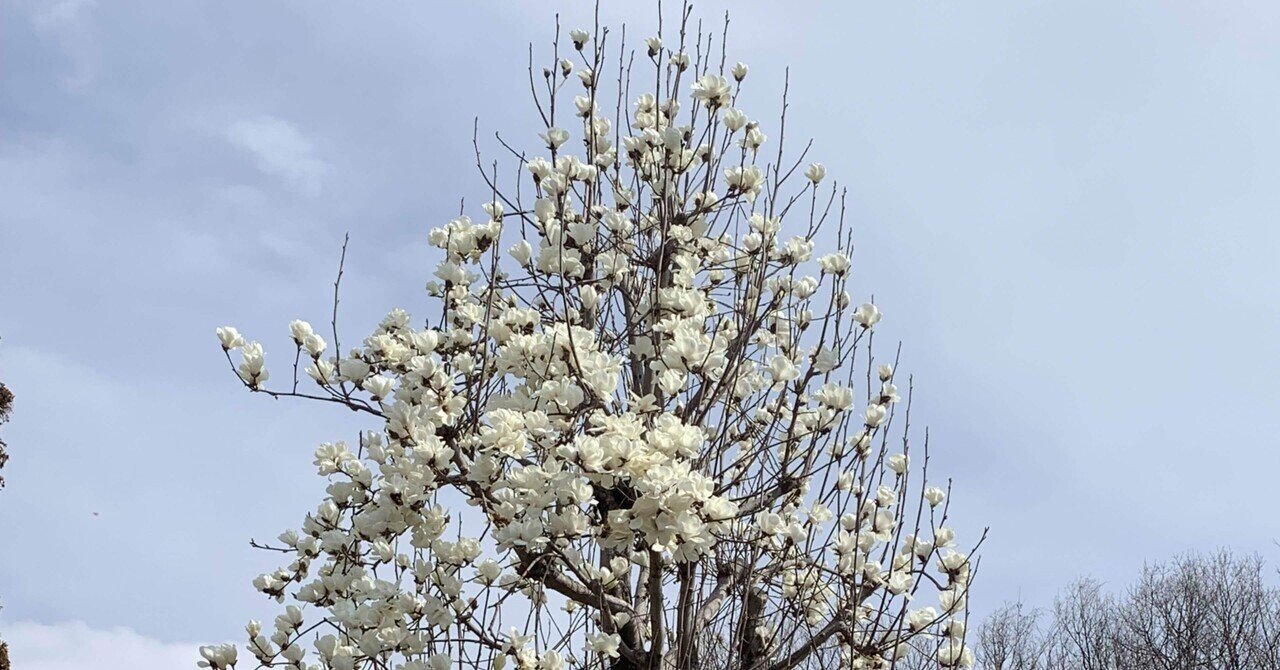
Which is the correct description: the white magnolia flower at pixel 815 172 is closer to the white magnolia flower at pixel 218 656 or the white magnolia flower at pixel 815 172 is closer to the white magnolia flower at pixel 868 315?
the white magnolia flower at pixel 868 315

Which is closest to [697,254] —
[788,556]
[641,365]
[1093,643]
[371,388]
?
[641,365]

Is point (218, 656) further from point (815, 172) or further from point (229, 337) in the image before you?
point (815, 172)

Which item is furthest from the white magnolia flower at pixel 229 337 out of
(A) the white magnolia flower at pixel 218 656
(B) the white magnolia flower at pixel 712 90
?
(B) the white magnolia flower at pixel 712 90

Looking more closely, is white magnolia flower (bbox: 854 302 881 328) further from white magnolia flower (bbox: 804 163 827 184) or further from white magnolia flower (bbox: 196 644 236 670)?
white magnolia flower (bbox: 196 644 236 670)

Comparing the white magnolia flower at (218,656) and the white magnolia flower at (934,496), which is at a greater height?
the white magnolia flower at (934,496)

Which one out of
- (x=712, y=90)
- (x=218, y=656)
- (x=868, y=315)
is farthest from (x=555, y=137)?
(x=218, y=656)

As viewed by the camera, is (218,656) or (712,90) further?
(712,90)

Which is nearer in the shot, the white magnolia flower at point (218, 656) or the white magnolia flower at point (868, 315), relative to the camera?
the white magnolia flower at point (218, 656)

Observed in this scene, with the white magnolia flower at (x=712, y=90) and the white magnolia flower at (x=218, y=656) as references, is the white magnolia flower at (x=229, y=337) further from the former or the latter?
the white magnolia flower at (x=712, y=90)

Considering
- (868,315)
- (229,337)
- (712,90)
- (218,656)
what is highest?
(712,90)

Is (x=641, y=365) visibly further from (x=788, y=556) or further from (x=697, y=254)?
(x=788, y=556)

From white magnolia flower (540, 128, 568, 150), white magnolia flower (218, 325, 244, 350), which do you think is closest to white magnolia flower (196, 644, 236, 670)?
white magnolia flower (218, 325, 244, 350)

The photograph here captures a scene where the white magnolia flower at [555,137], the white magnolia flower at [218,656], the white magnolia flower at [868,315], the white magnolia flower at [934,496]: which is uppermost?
the white magnolia flower at [555,137]

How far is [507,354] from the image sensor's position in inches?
118
